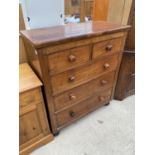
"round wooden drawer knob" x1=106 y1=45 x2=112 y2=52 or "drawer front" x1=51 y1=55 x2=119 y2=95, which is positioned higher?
"round wooden drawer knob" x1=106 y1=45 x2=112 y2=52

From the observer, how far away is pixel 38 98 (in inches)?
43.8

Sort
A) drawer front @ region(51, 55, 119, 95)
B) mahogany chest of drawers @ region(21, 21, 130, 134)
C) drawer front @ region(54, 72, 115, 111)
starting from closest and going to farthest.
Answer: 1. mahogany chest of drawers @ region(21, 21, 130, 134)
2. drawer front @ region(51, 55, 119, 95)
3. drawer front @ region(54, 72, 115, 111)

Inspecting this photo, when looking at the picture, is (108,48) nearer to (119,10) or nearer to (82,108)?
(119,10)

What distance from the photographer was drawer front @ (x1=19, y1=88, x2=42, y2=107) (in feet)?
3.34

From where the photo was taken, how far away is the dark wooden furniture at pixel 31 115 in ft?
3.42

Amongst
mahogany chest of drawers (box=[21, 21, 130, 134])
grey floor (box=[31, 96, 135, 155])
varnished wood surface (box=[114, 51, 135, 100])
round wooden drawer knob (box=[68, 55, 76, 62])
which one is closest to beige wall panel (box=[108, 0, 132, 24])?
mahogany chest of drawers (box=[21, 21, 130, 134])

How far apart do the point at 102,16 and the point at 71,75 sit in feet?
3.26

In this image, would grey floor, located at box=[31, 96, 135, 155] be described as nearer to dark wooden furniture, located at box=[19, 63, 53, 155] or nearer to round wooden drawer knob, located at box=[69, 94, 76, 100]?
dark wooden furniture, located at box=[19, 63, 53, 155]

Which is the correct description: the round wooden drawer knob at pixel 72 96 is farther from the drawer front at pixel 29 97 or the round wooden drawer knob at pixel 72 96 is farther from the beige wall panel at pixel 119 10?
the beige wall panel at pixel 119 10

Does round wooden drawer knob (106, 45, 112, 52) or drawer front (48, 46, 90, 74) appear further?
round wooden drawer knob (106, 45, 112, 52)

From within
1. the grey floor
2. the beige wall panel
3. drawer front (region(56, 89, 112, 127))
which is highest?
the beige wall panel

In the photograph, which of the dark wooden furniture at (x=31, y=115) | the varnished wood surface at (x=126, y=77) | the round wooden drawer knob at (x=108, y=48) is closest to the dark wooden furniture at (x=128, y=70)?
the varnished wood surface at (x=126, y=77)

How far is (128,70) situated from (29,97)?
1211 mm
